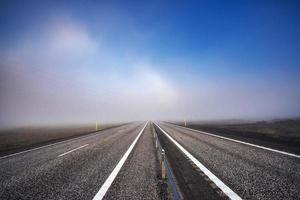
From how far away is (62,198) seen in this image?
3.63m

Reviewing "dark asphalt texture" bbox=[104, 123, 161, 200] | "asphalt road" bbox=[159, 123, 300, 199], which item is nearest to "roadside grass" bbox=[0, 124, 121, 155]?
"dark asphalt texture" bbox=[104, 123, 161, 200]

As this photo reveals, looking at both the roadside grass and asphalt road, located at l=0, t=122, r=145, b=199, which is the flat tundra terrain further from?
the roadside grass

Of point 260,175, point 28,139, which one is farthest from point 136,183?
point 28,139

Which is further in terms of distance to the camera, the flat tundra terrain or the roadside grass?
the roadside grass

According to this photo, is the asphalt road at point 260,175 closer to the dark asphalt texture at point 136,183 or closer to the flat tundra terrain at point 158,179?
the flat tundra terrain at point 158,179

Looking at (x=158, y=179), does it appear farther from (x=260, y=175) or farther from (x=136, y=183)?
(x=260, y=175)

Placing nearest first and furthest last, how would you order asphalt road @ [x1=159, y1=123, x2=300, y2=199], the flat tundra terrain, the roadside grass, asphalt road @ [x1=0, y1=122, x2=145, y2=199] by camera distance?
asphalt road @ [x1=159, y1=123, x2=300, y2=199] → the flat tundra terrain → asphalt road @ [x1=0, y1=122, x2=145, y2=199] → the roadside grass

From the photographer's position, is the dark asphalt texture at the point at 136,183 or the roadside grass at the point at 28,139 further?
the roadside grass at the point at 28,139

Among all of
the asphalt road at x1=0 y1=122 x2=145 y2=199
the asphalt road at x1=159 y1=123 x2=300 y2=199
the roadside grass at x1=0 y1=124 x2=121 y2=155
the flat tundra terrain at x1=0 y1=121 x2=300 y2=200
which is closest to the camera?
the asphalt road at x1=159 y1=123 x2=300 y2=199

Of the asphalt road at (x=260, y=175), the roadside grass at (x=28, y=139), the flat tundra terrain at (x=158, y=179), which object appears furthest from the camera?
the roadside grass at (x=28, y=139)

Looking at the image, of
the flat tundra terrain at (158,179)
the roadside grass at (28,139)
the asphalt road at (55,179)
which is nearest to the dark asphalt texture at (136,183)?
the flat tundra terrain at (158,179)

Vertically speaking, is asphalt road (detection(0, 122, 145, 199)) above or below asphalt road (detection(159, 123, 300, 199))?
above

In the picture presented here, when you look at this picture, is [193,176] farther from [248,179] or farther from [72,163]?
[72,163]

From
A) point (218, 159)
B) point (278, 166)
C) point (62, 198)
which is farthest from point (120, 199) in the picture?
point (278, 166)
